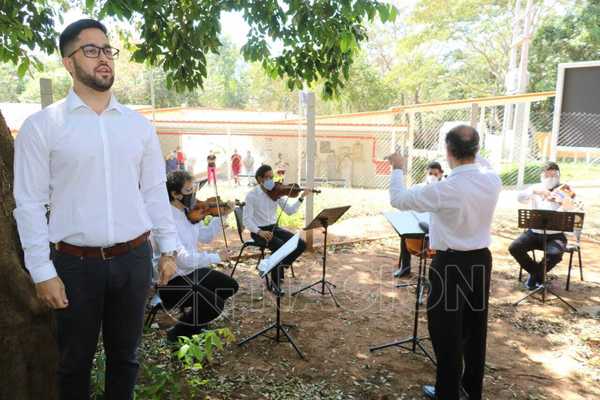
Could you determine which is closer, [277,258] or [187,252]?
[277,258]

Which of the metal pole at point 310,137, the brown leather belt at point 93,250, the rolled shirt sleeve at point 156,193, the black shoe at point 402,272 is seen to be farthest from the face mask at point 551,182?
the brown leather belt at point 93,250

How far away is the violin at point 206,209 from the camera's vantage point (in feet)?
14.0

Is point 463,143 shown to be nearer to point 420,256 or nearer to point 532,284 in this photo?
point 420,256

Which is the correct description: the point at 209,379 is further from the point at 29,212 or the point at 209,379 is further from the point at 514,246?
the point at 514,246

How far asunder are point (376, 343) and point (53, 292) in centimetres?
313

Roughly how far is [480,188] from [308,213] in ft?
14.7

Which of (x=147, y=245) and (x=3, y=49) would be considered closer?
(x=147, y=245)

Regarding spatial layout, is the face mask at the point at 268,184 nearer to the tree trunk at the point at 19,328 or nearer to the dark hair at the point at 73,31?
the tree trunk at the point at 19,328

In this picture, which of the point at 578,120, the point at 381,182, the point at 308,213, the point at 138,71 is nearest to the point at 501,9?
the point at 381,182

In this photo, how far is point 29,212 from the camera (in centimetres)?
190

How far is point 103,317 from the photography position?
2232 millimetres

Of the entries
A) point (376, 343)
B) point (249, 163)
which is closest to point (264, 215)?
point (376, 343)

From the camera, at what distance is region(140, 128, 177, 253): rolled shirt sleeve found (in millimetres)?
2271

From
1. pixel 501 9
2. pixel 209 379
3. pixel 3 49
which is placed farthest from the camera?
pixel 501 9
